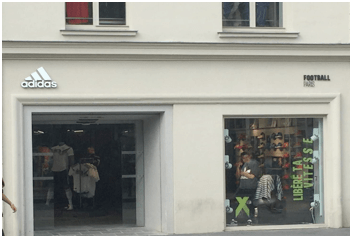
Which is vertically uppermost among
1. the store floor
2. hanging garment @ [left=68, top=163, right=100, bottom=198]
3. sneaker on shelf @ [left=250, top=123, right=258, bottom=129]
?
sneaker on shelf @ [left=250, top=123, right=258, bottom=129]

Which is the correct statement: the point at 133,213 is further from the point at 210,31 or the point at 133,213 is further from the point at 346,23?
the point at 346,23

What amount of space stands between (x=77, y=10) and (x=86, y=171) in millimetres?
4568

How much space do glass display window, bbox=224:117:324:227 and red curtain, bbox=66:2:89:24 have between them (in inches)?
140

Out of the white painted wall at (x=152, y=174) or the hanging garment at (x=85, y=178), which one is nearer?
the white painted wall at (x=152, y=174)

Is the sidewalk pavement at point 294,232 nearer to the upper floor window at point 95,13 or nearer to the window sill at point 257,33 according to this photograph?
the window sill at point 257,33

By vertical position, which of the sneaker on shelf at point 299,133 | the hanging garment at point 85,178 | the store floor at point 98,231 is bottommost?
the store floor at point 98,231

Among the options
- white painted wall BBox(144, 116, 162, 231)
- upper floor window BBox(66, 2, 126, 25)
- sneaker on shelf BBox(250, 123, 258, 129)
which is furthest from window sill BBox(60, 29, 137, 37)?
sneaker on shelf BBox(250, 123, 258, 129)

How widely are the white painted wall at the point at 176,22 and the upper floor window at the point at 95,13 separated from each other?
10.0 inches

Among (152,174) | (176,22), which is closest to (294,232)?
(152,174)

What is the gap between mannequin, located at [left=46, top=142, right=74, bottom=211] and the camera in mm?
14590

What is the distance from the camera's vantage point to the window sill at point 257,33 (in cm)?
1255

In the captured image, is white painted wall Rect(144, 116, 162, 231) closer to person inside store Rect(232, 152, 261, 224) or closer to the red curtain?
person inside store Rect(232, 152, 261, 224)

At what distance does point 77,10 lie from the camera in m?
12.5

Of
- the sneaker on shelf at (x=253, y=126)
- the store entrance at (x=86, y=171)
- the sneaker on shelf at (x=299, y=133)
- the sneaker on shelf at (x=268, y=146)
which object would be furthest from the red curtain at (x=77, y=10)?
the sneaker on shelf at (x=299, y=133)
